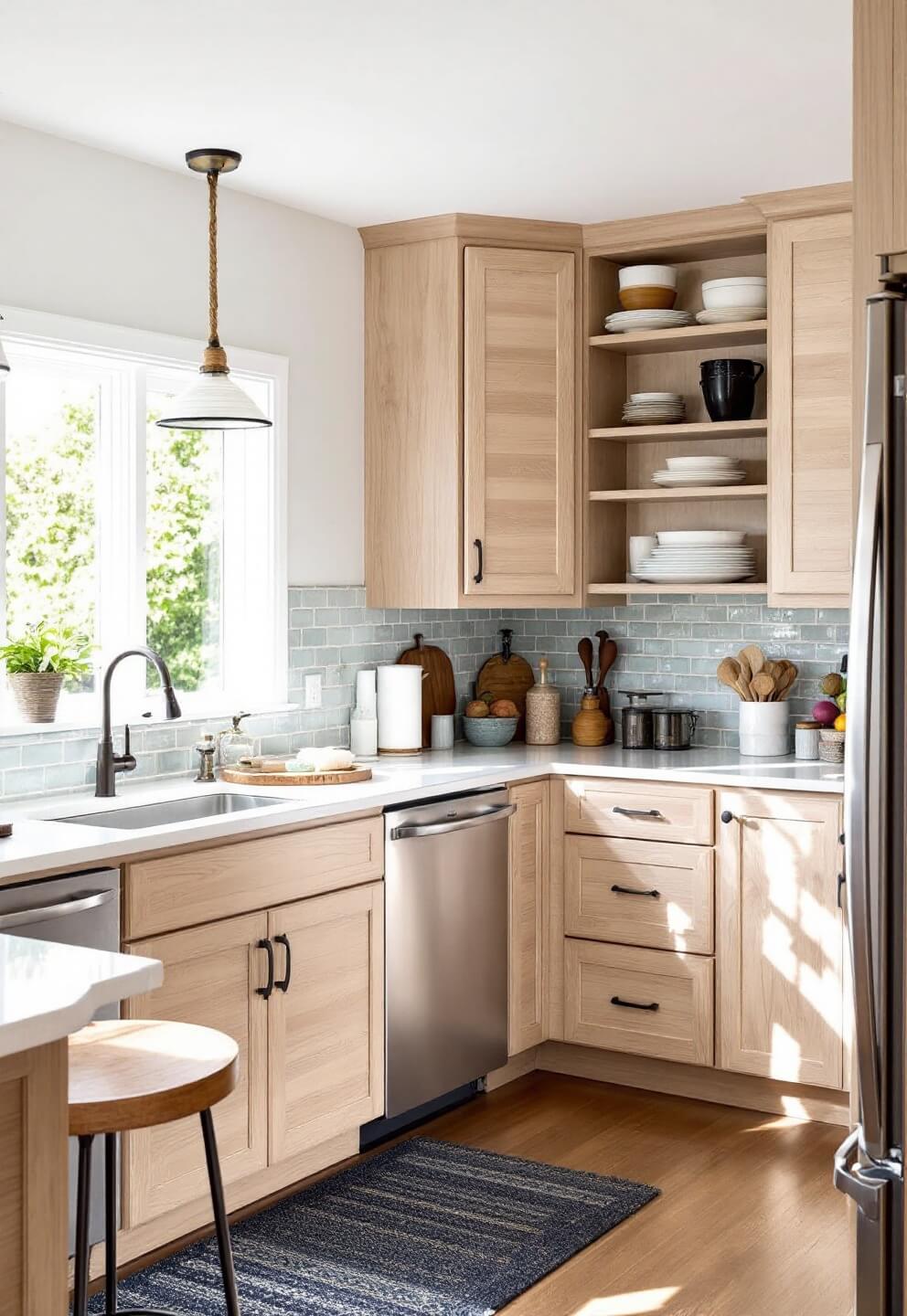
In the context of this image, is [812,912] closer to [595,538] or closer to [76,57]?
[595,538]

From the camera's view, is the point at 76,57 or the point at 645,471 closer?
the point at 76,57

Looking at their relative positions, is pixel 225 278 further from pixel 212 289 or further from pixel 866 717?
pixel 866 717

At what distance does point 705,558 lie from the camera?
4.55 meters

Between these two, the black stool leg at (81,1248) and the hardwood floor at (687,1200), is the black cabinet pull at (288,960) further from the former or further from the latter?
the black stool leg at (81,1248)

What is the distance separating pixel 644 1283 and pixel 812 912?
124 centimetres

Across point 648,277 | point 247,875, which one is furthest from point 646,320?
point 247,875

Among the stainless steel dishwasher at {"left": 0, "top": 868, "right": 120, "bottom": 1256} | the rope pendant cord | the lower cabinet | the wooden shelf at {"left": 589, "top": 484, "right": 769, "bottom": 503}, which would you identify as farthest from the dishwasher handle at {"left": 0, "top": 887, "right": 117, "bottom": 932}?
the wooden shelf at {"left": 589, "top": 484, "right": 769, "bottom": 503}

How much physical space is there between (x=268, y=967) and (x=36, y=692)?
873 millimetres

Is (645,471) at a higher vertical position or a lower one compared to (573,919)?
higher

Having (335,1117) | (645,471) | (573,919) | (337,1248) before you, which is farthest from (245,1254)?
(645,471)

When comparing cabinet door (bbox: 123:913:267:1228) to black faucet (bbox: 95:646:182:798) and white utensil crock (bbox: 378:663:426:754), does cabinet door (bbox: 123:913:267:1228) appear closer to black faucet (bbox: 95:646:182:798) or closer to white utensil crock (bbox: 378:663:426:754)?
black faucet (bbox: 95:646:182:798)

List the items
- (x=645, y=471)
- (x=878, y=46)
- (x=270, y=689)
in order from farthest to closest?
(x=645, y=471), (x=270, y=689), (x=878, y=46)

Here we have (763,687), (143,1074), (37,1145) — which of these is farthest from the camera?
(763,687)

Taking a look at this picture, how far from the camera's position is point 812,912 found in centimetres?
395
